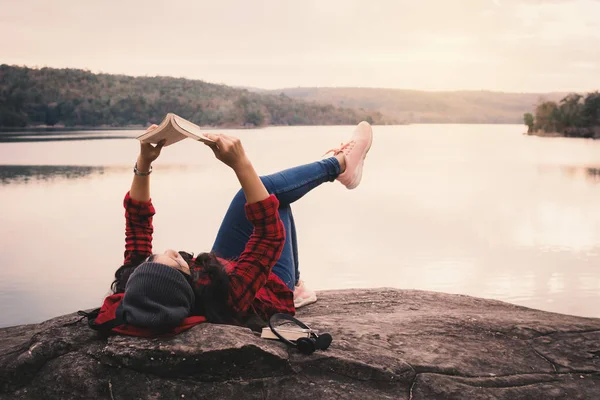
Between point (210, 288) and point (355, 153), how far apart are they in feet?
5.22

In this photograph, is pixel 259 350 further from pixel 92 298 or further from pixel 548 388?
pixel 92 298

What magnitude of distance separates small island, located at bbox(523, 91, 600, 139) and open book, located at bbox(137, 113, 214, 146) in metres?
46.7

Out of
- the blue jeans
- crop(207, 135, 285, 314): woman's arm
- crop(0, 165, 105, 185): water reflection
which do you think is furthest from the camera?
crop(0, 165, 105, 185): water reflection

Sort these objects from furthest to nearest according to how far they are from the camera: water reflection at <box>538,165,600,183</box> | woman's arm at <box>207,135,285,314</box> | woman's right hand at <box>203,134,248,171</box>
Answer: water reflection at <box>538,165,600,183</box> → woman's arm at <box>207,135,285,314</box> → woman's right hand at <box>203,134,248,171</box>

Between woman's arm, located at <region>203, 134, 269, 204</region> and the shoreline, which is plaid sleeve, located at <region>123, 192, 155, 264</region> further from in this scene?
the shoreline

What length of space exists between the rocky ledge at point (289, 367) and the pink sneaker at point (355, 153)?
1.03 metres

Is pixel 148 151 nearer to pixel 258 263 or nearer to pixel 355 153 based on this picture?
pixel 258 263

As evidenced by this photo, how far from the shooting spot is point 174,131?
293cm

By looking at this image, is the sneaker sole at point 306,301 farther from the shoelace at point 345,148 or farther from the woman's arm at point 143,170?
the woman's arm at point 143,170

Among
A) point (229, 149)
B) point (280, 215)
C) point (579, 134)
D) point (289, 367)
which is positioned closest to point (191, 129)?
point (229, 149)

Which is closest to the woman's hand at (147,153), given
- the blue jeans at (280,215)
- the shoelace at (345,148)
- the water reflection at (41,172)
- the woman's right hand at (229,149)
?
the blue jeans at (280,215)

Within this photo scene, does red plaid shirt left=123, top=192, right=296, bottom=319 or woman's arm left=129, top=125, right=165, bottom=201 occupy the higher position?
woman's arm left=129, top=125, right=165, bottom=201

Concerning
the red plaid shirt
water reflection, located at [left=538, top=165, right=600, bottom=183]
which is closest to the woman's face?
the red plaid shirt

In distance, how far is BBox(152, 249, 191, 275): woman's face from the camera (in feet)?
9.42
